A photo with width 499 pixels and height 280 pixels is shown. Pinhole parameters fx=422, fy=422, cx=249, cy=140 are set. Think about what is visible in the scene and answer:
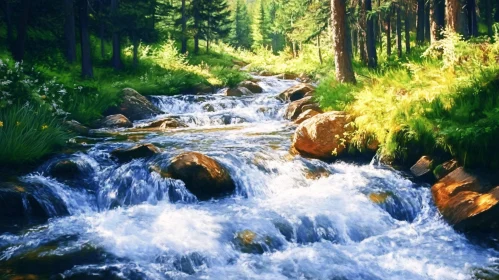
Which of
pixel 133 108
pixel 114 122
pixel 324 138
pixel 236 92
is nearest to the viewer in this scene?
pixel 324 138

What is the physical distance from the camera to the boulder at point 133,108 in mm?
15922

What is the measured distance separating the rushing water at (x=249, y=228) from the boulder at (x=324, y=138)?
41 centimetres

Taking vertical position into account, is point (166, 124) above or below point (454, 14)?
below

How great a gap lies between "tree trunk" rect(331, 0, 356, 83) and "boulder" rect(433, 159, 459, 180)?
6927 millimetres

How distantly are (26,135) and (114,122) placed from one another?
19.7ft

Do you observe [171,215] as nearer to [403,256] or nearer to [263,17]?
[403,256]

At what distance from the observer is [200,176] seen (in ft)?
25.7

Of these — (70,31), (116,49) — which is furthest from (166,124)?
(116,49)

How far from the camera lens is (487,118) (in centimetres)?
714

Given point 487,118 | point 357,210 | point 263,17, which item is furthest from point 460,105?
point 263,17

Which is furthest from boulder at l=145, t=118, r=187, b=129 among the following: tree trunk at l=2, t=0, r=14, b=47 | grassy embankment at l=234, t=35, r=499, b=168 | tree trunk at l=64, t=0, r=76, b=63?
tree trunk at l=2, t=0, r=14, b=47

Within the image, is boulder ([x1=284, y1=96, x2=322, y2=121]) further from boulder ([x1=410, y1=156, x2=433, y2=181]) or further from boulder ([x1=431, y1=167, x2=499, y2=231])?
boulder ([x1=431, y1=167, x2=499, y2=231])

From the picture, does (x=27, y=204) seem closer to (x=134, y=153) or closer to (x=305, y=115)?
(x=134, y=153)

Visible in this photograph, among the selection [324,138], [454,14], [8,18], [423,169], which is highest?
[8,18]
